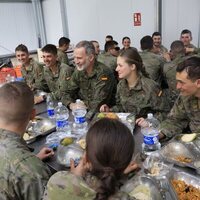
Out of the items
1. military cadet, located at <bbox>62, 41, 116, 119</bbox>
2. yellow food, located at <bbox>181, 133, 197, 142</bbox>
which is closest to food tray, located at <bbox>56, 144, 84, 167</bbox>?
yellow food, located at <bbox>181, 133, 197, 142</bbox>

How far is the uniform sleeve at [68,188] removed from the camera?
877mm

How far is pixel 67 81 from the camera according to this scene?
313 centimetres

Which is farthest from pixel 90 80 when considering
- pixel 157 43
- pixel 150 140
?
pixel 157 43

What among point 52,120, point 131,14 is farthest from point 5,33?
point 52,120

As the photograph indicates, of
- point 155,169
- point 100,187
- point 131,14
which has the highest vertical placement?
point 131,14

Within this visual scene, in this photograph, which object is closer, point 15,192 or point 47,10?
point 15,192

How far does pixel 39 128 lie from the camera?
2.14 metres

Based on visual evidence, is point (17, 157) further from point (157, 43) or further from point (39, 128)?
point (157, 43)

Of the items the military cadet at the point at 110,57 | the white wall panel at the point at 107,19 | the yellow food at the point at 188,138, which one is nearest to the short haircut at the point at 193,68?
the yellow food at the point at 188,138

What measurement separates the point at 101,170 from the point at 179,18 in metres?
4.83

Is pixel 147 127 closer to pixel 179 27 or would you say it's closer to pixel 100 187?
pixel 100 187

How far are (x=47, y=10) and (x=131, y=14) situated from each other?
336 centimetres

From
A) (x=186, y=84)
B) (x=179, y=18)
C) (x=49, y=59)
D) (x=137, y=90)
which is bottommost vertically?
(x=137, y=90)

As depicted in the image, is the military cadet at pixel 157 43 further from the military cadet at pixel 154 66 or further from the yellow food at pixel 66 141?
the yellow food at pixel 66 141
